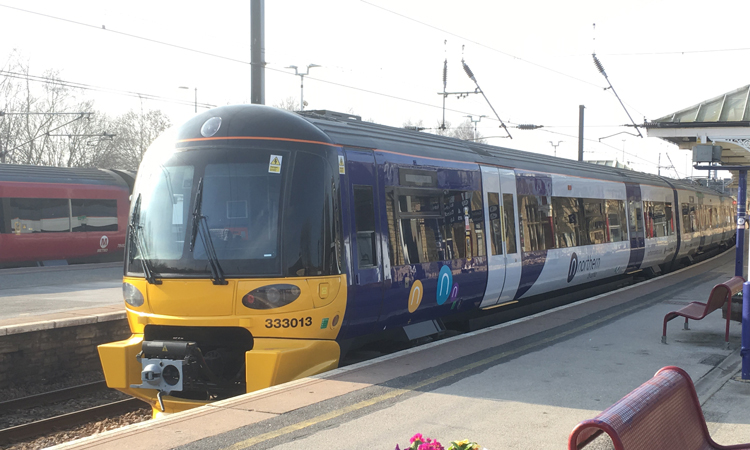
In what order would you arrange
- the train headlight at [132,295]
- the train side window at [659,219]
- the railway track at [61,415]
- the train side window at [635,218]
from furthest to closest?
1. the train side window at [659,219]
2. the train side window at [635,218]
3. the railway track at [61,415]
4. the train headlight at [132,295]

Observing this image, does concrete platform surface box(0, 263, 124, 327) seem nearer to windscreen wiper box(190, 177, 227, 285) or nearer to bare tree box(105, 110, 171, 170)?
windscreen wiper box(190, 177, 227, 285)

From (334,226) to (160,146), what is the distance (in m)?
2.15

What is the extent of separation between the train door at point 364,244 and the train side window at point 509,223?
3598 millimetres

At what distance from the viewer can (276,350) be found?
7020mm

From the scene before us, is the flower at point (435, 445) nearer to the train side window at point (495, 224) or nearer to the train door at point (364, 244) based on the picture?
the train door at point (364, 244)

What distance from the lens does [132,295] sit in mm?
7594

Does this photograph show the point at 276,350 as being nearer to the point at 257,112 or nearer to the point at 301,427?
the point at 301,427

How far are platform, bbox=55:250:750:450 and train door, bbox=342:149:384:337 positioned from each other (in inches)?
22.2

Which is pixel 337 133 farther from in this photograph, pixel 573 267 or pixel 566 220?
pixel 573 267

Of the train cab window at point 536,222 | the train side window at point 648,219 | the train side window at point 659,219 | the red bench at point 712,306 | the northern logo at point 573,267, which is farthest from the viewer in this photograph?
the train side window at point 659,219

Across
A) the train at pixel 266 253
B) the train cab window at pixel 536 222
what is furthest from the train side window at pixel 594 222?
the train at pixel 266 253

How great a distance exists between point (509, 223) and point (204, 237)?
5.69 m

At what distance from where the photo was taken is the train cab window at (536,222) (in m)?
11.9

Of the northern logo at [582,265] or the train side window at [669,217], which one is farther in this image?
the train side window at [669,217]
